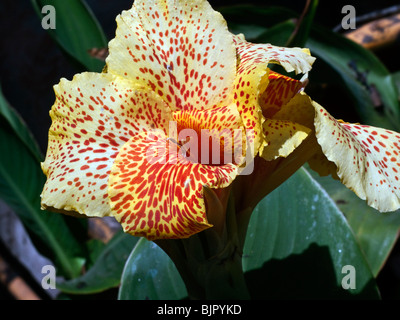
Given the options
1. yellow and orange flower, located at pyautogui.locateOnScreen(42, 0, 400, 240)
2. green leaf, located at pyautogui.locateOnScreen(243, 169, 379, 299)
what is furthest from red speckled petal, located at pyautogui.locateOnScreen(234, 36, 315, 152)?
green leaf, located at pyautogui.locateOnScreen(243, 169, 379, 299)

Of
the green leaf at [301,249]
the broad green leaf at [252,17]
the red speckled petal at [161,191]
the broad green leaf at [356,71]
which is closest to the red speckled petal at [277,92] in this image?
the red speckled petal at [161,191]

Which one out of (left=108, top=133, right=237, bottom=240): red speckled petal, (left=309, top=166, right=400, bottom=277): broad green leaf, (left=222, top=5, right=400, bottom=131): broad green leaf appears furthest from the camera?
(left=222, top=5, right=400, bottom=131): broad green leaf

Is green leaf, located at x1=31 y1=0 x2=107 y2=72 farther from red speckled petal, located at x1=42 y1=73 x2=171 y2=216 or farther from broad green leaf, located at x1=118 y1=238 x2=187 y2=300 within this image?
red speckled petal, located at x1=42 y1=73 x2=171 y2=216

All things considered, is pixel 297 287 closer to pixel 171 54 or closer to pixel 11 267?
pixel 171 54

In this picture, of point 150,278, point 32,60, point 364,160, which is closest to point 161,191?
point 364,160

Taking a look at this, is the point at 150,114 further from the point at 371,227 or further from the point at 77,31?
the point at 77,31

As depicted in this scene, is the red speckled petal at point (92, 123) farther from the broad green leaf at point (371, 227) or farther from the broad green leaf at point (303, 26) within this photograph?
the broad green leaf at point (371, 227)
